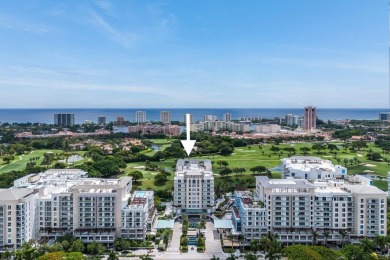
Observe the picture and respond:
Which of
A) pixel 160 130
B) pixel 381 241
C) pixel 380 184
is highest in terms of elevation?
pixel 160 130

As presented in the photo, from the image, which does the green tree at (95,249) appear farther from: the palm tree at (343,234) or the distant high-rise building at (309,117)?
the distant high-rise building at (309,117)

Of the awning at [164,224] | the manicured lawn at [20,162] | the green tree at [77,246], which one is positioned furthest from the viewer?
the manicured lawn at [20,162]

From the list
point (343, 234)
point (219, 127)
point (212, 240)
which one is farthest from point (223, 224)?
point (219, 127)

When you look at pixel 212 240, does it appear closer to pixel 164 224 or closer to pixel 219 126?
pixel 164 224

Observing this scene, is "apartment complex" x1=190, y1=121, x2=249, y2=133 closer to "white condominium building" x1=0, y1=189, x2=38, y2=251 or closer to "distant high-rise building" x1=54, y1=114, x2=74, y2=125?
"distant high-rise building" x1=54, y1=114, x2=74, y2=125

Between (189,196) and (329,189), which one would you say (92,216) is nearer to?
(189,196)

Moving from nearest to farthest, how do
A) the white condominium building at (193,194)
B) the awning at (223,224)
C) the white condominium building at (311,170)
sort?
1. the awning at (223,224)
2. the white condominium building at (193,194)
3. the white condominium building at (311,170)

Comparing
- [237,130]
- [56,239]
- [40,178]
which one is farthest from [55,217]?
[237,130]

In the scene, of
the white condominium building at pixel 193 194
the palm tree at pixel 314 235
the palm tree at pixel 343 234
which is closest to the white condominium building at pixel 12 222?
the white condominium building at pixel 193 194

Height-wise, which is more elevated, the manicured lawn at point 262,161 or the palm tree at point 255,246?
the manicured lawn at point 262,161
